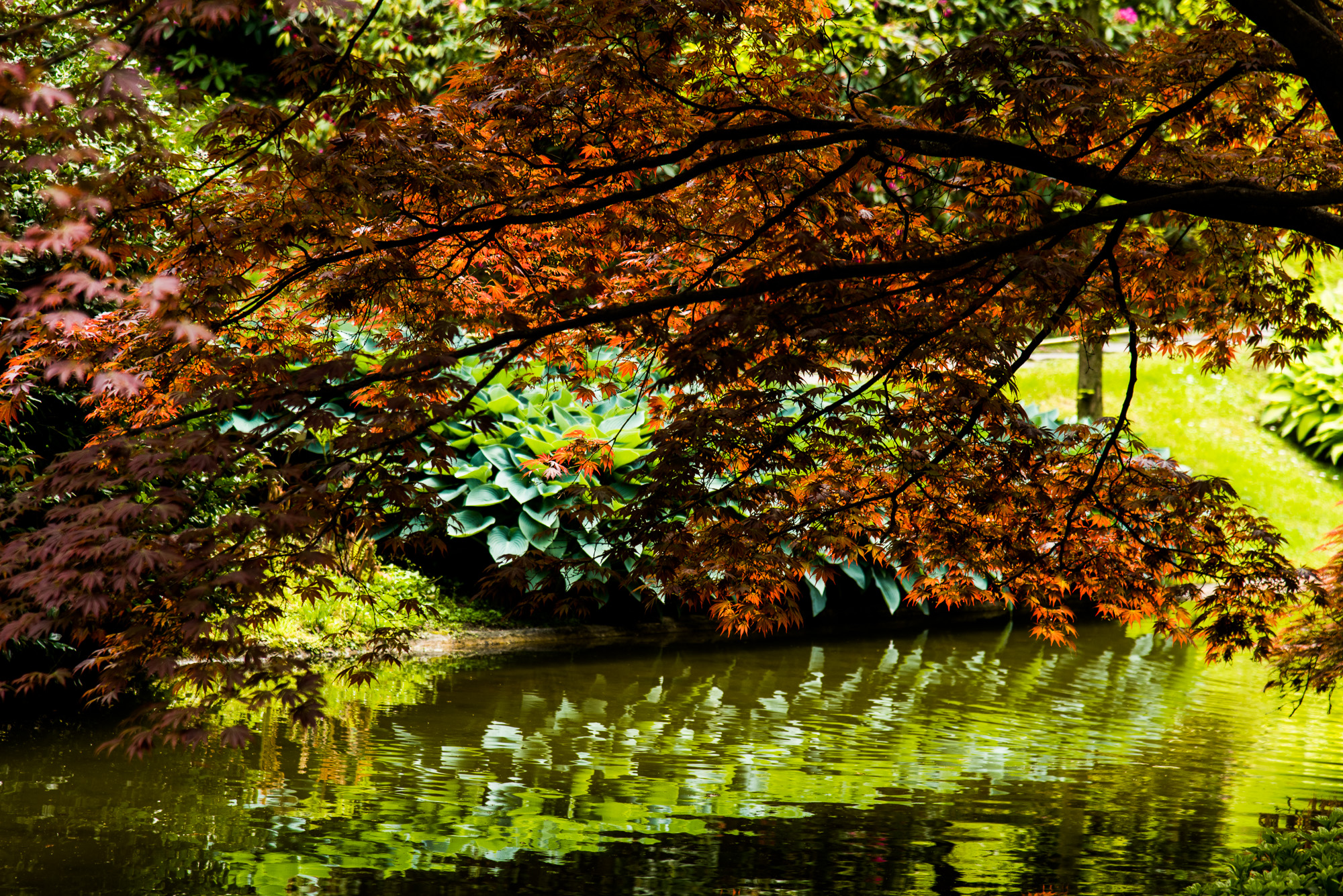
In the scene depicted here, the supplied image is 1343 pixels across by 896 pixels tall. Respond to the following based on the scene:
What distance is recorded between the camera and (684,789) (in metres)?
4.88

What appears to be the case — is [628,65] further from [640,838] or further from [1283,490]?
[1283,490]

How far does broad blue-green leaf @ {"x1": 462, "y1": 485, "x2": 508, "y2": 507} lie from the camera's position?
25.8 feet

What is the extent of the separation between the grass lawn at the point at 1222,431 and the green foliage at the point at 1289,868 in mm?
8650

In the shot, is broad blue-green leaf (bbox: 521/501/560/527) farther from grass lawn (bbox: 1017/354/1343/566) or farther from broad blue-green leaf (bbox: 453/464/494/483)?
grass lawn (bbox: 1017/354/1343/566)

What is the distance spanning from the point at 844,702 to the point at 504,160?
4.09 m

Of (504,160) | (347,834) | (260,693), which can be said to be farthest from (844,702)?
(260,693)

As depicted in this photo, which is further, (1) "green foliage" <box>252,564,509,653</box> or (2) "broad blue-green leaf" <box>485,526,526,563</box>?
(2) "broad blue-green leaf" <box>485,526,526,563</box>

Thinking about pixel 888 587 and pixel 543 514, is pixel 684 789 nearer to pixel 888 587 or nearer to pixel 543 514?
pixel 543 514

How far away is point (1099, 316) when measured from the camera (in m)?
4.80

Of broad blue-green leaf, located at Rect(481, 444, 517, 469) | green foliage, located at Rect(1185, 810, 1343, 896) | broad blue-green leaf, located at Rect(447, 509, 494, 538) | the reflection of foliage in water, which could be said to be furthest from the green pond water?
broad blue-green leaf, located at Rect(481, 444, 517, 469)

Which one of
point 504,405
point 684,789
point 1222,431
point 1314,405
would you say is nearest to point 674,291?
point 684,789

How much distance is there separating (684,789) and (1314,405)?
38.5ft

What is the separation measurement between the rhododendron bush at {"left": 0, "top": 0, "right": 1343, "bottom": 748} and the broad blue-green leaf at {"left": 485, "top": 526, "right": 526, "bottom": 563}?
2.68 metres

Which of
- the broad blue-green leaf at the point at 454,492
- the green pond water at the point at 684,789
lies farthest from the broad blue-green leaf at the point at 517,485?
the green pond water at the point at 684,789
